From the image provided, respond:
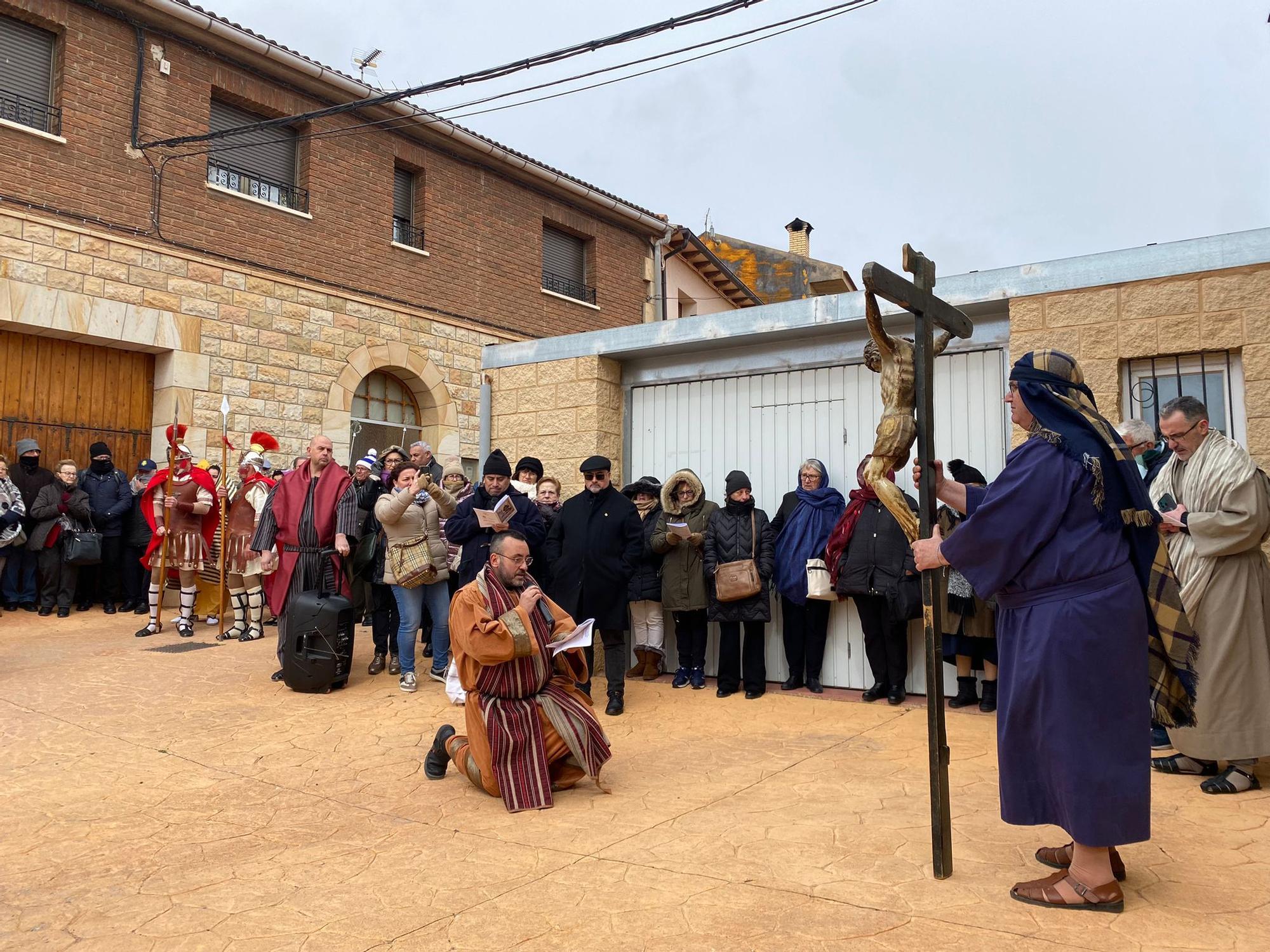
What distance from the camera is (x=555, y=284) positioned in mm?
17203

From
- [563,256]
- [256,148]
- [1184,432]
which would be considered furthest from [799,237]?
[1184,432]

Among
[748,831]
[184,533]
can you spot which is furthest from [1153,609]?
[184,533]

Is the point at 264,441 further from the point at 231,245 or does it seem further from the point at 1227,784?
the point at 1227,784

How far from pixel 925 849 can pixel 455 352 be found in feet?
40.8

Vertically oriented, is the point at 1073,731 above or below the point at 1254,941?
above

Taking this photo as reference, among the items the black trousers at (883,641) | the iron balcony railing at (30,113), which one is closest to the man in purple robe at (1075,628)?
the black trousers at (883,641)

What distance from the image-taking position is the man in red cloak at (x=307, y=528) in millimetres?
7336

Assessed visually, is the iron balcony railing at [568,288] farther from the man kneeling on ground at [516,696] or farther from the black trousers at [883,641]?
the man kneeling on ground at [516,696]

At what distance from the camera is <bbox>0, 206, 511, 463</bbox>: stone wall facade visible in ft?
34.2

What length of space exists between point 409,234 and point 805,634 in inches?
404

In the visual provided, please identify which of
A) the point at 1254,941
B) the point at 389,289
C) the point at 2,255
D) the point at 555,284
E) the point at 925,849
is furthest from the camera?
the point at 555,284

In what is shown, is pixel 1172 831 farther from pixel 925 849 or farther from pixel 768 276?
pixel 768 276

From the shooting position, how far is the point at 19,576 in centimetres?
1036

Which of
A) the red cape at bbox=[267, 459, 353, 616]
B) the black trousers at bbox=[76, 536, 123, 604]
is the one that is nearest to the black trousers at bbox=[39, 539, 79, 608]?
the black trousers at bbox=[76, 536, 123, 604]
